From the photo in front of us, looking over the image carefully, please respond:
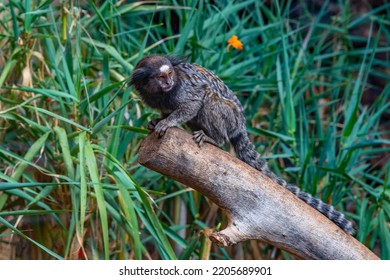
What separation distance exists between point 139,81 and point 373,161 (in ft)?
8.63

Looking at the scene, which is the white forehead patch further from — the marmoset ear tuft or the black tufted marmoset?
the marmoset ear tuft

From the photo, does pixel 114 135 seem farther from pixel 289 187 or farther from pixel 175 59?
pixel 289 187

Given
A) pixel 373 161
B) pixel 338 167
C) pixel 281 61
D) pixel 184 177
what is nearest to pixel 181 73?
pixel 184 177

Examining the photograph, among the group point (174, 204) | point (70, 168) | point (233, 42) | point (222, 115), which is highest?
point (233, 42)

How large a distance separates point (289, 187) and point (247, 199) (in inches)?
15.8

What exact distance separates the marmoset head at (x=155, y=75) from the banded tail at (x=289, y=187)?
0.39 metres

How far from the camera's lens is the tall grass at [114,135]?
10.3ft

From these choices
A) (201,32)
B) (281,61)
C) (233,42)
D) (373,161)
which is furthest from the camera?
(373,161)

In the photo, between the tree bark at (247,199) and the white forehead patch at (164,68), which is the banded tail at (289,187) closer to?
the tree bark at (247,199)

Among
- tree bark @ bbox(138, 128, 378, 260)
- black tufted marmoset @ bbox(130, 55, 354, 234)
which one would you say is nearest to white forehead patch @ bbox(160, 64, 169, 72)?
black tufted marmoset @ bbox(130, 55, 354, 234)

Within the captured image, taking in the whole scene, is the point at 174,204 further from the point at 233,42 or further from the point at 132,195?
the point at 233,42

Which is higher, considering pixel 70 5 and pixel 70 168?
pixel 70 5

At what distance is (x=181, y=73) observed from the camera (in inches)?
119

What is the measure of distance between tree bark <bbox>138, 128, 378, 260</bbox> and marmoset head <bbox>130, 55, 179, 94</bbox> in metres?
0.34
